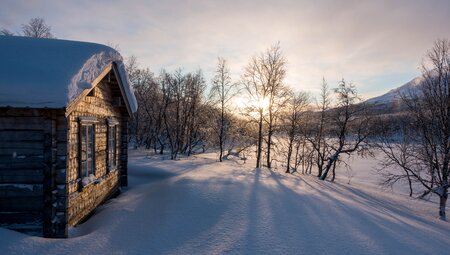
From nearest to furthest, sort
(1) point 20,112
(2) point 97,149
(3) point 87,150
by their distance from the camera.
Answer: (1) point 20,112, (3) point 87,150, (2) point 97,149

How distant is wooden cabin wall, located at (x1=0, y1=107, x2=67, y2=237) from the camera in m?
5.80

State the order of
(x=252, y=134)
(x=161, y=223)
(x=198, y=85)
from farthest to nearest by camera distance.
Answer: (x=198, y=85) < (x=252, y=134) < (x=161, y=223)

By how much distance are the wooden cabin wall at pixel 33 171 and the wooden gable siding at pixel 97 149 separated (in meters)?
0.30

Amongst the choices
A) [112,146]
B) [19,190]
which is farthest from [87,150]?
[112,146]

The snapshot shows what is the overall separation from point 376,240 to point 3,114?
30.9 feet

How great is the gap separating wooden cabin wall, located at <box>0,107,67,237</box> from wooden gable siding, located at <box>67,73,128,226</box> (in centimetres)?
30

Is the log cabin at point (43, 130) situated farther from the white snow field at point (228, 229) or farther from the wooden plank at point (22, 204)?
the white snow field at point (228, 229)

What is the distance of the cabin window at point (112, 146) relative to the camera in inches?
380

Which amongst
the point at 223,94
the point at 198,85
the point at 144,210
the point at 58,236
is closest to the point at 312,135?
the point at 223,94

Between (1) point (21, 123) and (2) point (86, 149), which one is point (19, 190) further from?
(2) point (86, 149)

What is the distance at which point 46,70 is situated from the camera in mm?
5680

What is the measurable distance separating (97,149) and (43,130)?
252 centimetres

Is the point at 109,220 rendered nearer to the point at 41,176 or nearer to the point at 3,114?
the point at 41,176

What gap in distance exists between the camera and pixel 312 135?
2759 centimetres
